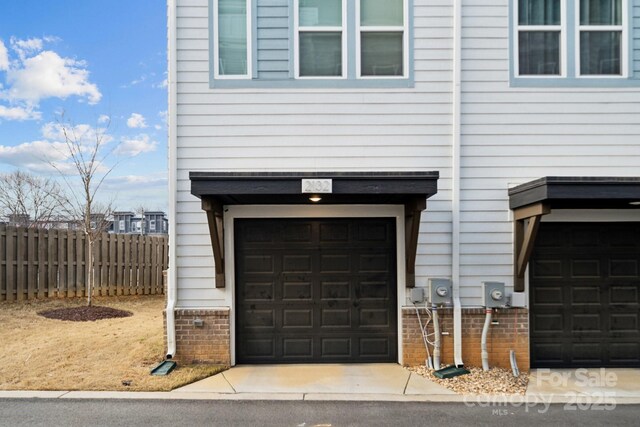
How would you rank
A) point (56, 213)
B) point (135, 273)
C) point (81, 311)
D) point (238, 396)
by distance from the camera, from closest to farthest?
point (238, 396) < point (81, 311) < point (135, 273) < point (56, 213)

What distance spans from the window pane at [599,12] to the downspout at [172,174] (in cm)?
608

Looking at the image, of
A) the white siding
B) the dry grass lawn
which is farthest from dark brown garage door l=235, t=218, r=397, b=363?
the dry grass lawn

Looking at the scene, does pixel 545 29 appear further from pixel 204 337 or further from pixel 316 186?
pixel 204 337

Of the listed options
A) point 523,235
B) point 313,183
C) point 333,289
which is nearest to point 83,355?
point 333,289

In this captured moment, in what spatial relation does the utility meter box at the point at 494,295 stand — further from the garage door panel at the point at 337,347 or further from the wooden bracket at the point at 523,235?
the garage door panel at the point at 337,347

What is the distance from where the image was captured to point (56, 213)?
18.1 metres

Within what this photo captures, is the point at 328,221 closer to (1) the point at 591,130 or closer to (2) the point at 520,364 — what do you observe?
(2) the point at 520,364

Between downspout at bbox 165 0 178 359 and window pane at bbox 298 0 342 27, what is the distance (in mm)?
1955

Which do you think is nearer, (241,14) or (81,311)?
(241,14)

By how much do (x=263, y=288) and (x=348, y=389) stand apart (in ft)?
6.40

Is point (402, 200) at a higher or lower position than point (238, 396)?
higher

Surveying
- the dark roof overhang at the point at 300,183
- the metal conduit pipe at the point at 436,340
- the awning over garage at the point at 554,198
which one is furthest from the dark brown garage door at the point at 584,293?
the dark roof overhang at the point at 300,183

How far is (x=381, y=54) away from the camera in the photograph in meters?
6.77

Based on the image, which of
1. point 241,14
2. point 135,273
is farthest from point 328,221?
point 135,273
